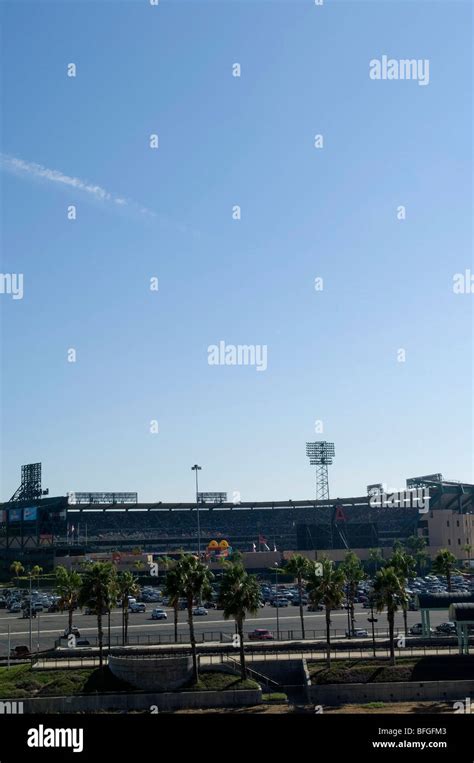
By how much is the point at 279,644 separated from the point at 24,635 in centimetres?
3467

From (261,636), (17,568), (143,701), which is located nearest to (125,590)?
(261,636)

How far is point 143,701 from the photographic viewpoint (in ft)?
215

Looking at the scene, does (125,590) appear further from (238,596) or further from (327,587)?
(327,587)

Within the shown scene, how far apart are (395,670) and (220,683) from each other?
15144 mm

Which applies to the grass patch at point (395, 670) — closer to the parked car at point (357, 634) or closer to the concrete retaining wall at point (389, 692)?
the concrete retaining wall at point (389, 692)

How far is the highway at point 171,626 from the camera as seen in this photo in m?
91.9

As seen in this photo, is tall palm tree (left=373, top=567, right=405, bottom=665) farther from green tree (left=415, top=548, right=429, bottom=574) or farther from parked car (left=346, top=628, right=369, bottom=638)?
green tree (left=415, top=548, right=429, bottom=574)

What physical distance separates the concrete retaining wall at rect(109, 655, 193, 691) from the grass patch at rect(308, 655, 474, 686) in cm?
1107

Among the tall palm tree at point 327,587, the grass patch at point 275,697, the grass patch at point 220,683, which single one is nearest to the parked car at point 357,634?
the tall palm tree at point 327,587

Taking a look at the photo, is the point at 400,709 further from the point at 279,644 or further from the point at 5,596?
the point at 5,596

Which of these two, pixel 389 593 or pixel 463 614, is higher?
pixel 389 593

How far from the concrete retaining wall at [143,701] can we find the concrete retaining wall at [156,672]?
6.82 ft

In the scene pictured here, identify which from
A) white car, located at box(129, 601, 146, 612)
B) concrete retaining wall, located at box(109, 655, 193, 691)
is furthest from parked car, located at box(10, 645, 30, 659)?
white car, located at box(129, 601, 146, 612)
